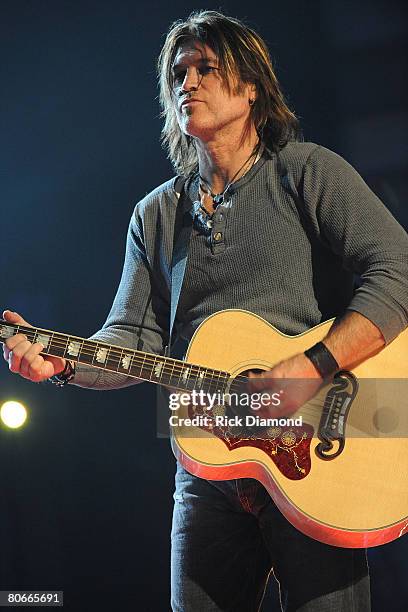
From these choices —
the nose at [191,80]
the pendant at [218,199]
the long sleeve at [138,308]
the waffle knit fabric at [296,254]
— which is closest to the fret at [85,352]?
the waffle knit fabric at [296,254]

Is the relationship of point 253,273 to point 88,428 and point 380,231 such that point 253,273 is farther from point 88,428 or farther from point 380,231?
point 88,428

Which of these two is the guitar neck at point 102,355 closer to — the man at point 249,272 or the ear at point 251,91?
the man at point 249,272

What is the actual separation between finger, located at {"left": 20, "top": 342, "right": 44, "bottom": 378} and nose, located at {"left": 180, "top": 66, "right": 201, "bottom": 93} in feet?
2.77

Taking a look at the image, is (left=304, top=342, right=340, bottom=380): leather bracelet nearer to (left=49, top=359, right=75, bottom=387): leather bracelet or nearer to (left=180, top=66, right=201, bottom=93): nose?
(left=49, top=359, right=75, bottom=387): leather bracelet

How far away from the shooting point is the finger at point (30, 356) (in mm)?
1999

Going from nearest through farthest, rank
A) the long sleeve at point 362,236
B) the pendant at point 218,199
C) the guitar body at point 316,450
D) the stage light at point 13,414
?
the guitar body at point 316,450, the long sleeve at point 362,236, the pendant at point 218,199, the stage light at point 13,414

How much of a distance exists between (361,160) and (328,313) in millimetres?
1234

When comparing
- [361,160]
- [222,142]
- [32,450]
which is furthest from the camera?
[32,450]

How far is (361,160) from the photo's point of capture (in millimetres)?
3084

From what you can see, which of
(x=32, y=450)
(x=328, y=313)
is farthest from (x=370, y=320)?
(x=32, y=450)

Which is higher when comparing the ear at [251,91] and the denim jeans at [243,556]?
the ear at [251,91]

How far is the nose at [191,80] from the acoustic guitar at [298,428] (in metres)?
0.70

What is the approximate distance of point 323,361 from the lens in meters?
1.88

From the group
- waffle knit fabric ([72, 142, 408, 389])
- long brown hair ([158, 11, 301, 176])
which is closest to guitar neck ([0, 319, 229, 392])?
waffle knit fabric ([72, 142, 408, 389])
